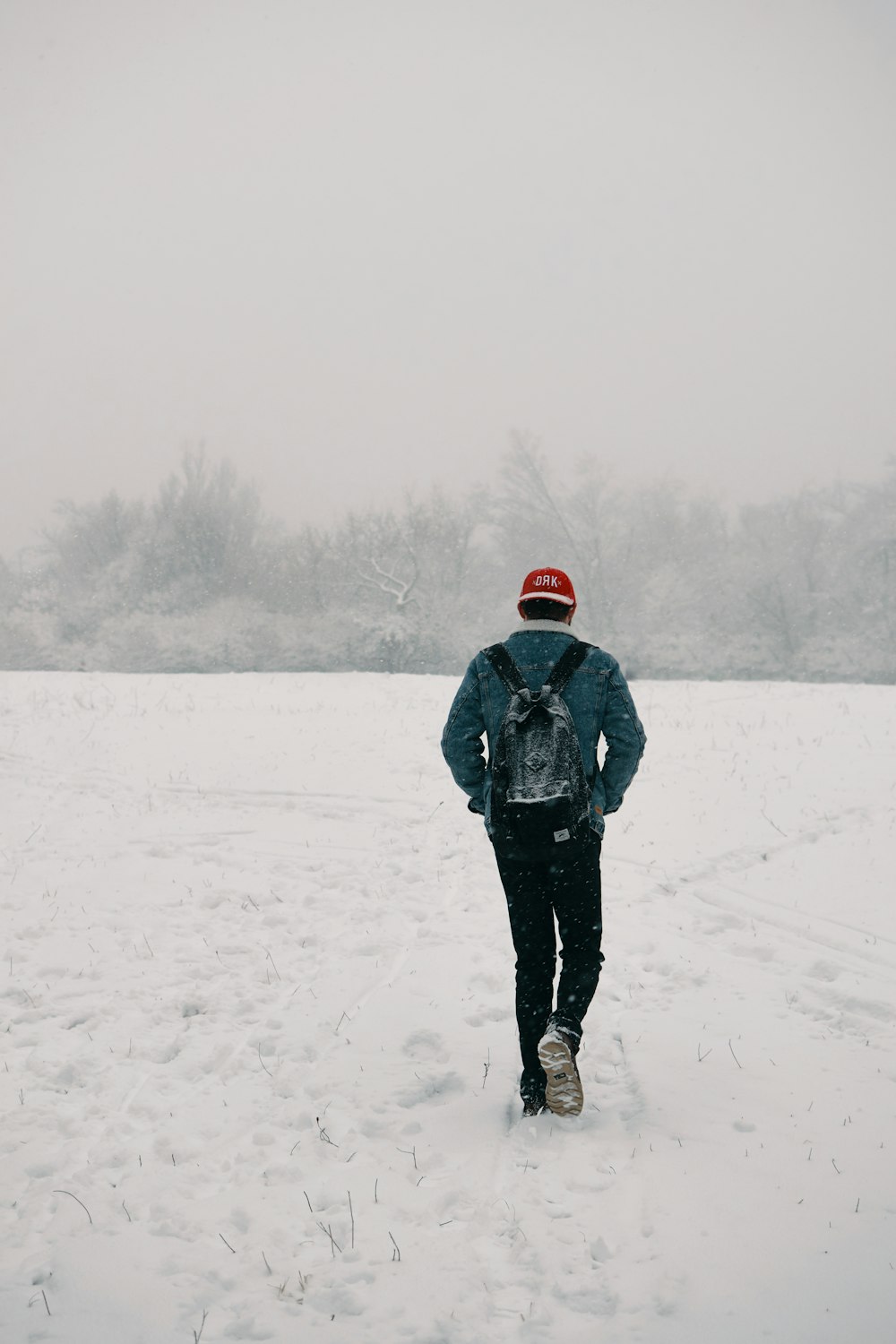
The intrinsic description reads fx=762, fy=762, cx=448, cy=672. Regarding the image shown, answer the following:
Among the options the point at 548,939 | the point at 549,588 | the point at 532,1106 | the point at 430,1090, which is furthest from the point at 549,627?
the point at 430,1090

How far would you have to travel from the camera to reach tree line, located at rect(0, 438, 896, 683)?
155 ft

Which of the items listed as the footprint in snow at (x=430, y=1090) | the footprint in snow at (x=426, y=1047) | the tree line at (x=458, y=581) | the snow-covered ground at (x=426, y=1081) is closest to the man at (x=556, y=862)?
the snow-covered ground at (x=426, y=1081)

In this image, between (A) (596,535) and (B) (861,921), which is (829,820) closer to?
(B) (861,921)

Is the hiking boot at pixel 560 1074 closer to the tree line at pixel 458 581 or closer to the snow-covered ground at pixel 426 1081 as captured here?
the snow-covered ground at pixel 426 1081

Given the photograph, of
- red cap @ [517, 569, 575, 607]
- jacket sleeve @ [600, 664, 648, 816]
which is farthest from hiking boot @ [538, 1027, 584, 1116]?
red cap @ [517, 569, 575, 607]

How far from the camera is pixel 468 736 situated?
398 cm

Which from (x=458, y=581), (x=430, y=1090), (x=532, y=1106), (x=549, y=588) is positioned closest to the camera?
(x=532, y=1106)

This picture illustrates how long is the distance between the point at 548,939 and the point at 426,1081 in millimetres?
1156

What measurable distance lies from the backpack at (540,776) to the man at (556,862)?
6 cm

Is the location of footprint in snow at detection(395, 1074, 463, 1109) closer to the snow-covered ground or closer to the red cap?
the snow-covered ground

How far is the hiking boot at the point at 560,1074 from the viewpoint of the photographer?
3588 millimetres

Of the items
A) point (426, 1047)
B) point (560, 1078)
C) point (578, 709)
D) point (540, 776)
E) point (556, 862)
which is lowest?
point (426, 1047)

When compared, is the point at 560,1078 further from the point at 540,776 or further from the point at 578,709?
the point at 578,709

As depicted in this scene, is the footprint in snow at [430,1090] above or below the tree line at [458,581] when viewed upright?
Answer: below
